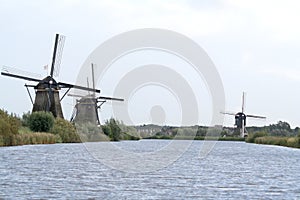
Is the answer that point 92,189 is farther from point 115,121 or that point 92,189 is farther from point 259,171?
point 115,121

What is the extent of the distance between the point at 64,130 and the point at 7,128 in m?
13.5

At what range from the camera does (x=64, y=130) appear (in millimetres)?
52844

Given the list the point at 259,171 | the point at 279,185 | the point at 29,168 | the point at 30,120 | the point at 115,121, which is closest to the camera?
the point at 279,185

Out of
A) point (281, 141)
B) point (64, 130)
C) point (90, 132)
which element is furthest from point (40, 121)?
point (281, 141)

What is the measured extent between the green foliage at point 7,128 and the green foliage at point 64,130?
9.73 m

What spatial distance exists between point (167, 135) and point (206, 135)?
6.25 metres

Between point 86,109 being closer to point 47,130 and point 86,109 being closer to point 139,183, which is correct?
point 47,130

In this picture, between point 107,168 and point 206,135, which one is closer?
point 107,168

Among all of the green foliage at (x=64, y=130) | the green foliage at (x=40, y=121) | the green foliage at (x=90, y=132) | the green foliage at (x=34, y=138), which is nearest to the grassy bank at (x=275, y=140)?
the green foliage at (x=90, y=132)

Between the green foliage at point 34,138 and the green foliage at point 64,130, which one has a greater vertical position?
the green foliage at point 64,130

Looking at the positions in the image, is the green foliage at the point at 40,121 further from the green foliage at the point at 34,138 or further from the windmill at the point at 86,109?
the windmill at the point at 86,109

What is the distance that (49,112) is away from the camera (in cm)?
5269

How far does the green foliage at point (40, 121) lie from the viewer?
164 ft

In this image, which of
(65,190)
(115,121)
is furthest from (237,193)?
(115,121)
